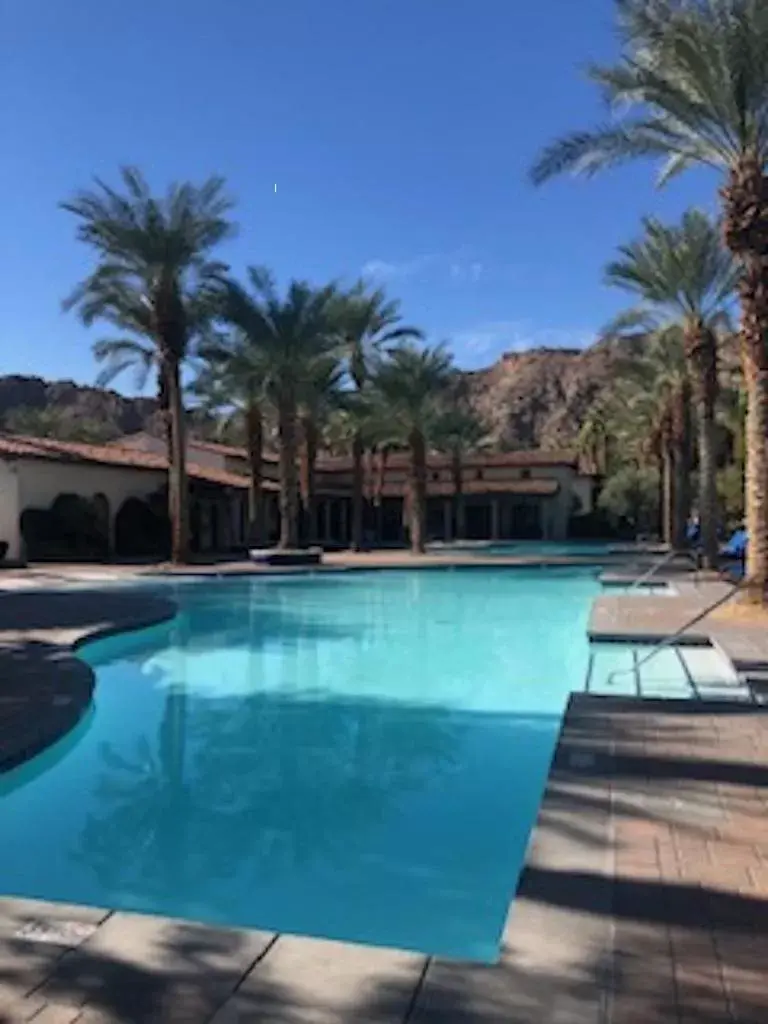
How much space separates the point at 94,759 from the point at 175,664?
4.94 m

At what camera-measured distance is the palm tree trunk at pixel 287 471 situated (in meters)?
31.1

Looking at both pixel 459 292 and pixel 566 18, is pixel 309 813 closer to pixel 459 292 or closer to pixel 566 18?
pixel 566 18

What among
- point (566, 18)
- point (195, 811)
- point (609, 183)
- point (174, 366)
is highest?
point (566, 18)

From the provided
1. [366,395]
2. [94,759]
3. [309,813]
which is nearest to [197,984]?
[309,813]

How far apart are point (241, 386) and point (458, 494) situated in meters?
19.1

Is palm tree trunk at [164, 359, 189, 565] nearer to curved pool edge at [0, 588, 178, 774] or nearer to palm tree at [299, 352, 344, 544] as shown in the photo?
palm tree at [299, 352, 344, 544]

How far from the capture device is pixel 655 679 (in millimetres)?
10195

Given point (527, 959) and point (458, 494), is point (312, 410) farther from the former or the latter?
point (527, 959)

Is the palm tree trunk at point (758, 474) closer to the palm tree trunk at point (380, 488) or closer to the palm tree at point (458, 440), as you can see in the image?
the palm tree at point (458, 440)

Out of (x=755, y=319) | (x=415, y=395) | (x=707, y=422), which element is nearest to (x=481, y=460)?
(x=415, y=395)

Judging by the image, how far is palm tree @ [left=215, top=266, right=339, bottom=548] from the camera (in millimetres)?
30969

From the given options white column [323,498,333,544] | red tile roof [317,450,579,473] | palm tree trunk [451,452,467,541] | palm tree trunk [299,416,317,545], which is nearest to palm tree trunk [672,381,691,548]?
palm tree trunk [299,416,317,545]

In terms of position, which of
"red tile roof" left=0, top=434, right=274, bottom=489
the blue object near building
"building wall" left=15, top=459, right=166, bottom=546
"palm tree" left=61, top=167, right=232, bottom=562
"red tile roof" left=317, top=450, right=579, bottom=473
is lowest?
the blue object near building

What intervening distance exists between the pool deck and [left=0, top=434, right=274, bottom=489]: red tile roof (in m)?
29.2
